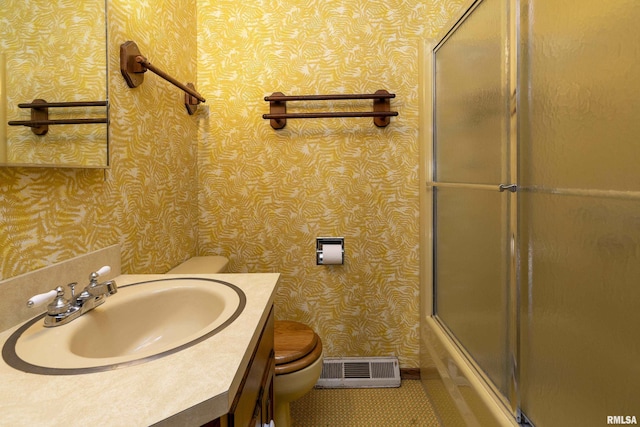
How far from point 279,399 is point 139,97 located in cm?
124

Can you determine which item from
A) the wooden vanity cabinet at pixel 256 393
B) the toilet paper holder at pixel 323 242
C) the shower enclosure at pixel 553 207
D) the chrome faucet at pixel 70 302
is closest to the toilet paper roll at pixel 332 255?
the toilet paper holder at pixel 323 242

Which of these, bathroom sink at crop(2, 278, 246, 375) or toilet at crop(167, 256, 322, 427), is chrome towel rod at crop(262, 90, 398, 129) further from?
bathroom sink at crop(2, 278, 246, 375)

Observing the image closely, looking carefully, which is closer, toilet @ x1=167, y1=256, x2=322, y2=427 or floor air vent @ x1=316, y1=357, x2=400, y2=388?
toilet @ x1=167, y1=256, x2=322, y2=427

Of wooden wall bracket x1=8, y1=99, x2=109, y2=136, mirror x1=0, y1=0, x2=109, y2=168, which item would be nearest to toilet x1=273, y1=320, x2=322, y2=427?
mirror x1=0, y1=0, x2=109, y2=168

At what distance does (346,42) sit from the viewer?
1743 millimetres

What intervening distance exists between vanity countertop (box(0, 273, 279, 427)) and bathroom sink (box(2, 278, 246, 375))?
0.08 feet

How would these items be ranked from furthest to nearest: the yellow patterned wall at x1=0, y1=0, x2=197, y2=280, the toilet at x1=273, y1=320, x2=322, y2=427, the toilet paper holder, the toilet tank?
the toilet paper holder
the toilet tank
the toilet at x1=273, y1=320, x2=322, y2=427
the yellow patterned wall at x1=0, y1=0, x2=197, y2=280

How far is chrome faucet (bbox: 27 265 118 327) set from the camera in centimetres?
68

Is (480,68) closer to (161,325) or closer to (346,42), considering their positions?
(346,42)

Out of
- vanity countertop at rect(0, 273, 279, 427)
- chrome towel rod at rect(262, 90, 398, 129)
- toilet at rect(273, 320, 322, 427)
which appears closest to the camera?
vanity countertop at rect(0, 273, 279, 427)

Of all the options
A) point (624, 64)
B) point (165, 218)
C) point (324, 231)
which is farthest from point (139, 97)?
point (624, 64)

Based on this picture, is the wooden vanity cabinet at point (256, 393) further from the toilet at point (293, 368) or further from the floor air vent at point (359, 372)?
the floor air vent at point (359, 372)

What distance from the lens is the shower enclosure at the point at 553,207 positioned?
688 mm

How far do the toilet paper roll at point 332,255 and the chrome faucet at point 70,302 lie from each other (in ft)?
3.44
